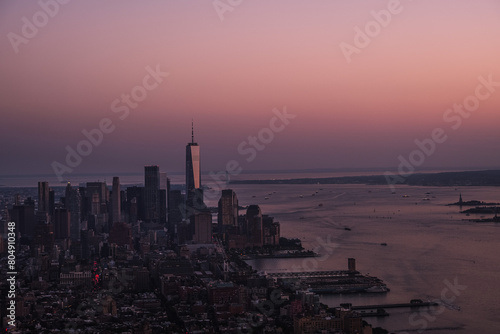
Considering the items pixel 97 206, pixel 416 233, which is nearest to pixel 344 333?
pixel 416 233

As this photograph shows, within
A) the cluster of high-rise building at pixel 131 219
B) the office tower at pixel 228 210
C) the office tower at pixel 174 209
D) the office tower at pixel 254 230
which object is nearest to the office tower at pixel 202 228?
the cluster of high-rise building at pixel 131 219

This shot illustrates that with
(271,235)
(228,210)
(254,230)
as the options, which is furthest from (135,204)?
(271,235)

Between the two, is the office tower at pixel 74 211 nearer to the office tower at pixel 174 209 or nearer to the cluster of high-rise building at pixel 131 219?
the cluster of high-rise building at pixel 131 219

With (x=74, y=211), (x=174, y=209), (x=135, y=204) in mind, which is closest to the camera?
(x=74, y=211)

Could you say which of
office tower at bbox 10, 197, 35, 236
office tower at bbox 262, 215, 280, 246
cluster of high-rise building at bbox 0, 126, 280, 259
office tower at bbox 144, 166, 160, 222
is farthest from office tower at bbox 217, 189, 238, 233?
office tower at bbox 10, 197, 35, 236

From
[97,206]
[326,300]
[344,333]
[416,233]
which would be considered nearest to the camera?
[344,333]

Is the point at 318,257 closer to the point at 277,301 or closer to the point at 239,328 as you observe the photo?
the point at 277,301

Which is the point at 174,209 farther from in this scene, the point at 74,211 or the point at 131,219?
the point at 74,211
